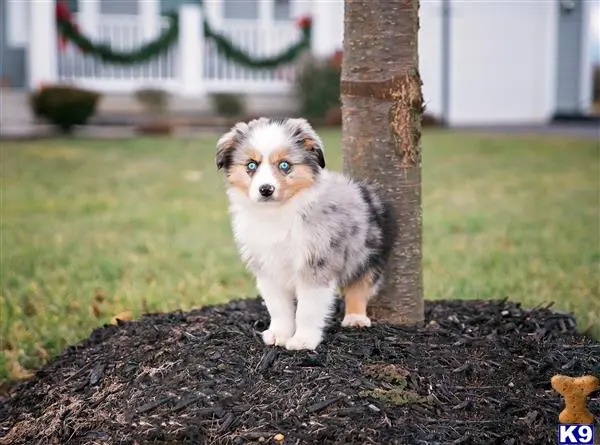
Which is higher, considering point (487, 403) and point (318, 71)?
point (318, 71)

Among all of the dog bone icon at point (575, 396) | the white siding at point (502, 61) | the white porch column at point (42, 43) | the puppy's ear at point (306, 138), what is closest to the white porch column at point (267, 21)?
the white porch column at point (42, 43)

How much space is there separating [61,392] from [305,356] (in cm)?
115

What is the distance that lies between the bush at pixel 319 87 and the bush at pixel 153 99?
3066mm

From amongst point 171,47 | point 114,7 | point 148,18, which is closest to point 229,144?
point 171,47

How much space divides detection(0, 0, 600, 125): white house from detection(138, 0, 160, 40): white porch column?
0.11ft

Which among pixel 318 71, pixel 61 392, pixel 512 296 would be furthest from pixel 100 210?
pixel 318 71

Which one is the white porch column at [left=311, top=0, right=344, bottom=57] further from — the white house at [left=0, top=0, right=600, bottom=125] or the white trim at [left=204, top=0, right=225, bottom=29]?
the white trim at [left=204, top=0, right=225, bottom=29]

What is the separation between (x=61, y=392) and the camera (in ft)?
13.8

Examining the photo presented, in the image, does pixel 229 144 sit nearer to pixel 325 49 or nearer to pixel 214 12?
pixel 325 49

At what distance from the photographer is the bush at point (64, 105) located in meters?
18.2

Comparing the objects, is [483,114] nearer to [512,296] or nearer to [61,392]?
[512,296]

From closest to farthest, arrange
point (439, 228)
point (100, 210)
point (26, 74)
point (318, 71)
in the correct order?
point (439, 228), point (100, 210), point (318, 71), point (26, 74)

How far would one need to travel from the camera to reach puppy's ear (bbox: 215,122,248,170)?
3943mm

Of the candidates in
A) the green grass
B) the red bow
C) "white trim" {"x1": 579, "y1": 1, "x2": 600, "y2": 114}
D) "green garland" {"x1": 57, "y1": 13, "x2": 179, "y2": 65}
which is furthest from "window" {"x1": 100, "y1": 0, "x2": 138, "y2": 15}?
"white trim" {"x1": 579, "y1": 1, "x2": 600, "y2": 114}
